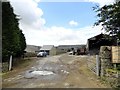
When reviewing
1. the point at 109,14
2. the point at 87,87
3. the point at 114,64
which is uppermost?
the point at 109,14

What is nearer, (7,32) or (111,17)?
(111,17)

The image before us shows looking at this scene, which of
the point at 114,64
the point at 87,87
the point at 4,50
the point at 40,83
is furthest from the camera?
the point at 4,50

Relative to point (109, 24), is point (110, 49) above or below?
below

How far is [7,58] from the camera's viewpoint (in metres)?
29.1

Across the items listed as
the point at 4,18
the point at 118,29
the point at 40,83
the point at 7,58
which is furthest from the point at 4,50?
the point at 118,29

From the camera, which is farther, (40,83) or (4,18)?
(4,18)

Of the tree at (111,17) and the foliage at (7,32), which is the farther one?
the foliage at (7,32)

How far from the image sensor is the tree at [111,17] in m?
19.3

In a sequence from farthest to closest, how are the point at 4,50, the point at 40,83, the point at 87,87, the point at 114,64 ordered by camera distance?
the point at 4,50, the point at 114,64, the point at 40,83, the point at 87,87

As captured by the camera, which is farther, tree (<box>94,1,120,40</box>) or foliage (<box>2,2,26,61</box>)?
foliage (<box>2,2,26,61</box>)

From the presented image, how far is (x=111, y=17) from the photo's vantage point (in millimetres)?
20344

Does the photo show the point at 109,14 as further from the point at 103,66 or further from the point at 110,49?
the point at 103,66

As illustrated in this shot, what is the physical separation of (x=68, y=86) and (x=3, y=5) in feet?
53.1

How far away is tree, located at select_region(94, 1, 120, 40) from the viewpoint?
19.3m
